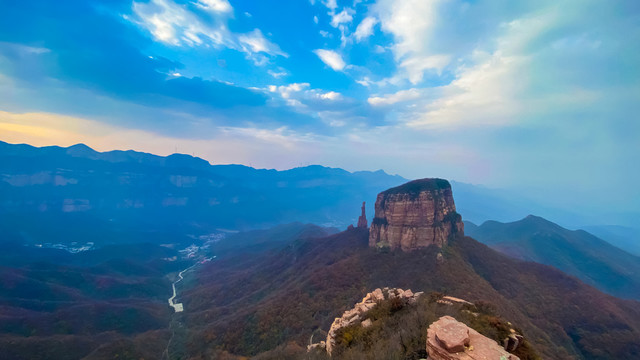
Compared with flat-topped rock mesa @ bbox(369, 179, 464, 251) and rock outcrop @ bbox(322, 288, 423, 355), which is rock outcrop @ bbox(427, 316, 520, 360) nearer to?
rock outcrop @ bbox(322, 288, 423, 355)

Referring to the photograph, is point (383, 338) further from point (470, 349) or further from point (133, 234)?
point (133, 234)

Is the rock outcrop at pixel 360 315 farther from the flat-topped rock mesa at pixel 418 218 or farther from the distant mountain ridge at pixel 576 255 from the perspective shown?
the distant mountain ridge at pixel 576 255

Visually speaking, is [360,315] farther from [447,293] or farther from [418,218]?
[418,218]

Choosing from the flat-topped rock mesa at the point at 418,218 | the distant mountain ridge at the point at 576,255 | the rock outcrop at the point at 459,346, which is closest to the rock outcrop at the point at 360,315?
the rock outcrop at the point at 459,346

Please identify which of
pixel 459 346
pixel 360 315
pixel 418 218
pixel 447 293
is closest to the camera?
pixel 459 346

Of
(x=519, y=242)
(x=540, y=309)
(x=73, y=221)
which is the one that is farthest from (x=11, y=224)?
(x=519, y=242)

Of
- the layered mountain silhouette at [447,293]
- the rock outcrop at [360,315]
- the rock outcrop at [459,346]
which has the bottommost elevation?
the layered mountain silhouette at [447,293]

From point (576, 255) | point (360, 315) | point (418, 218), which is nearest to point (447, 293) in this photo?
point (418, 218)
